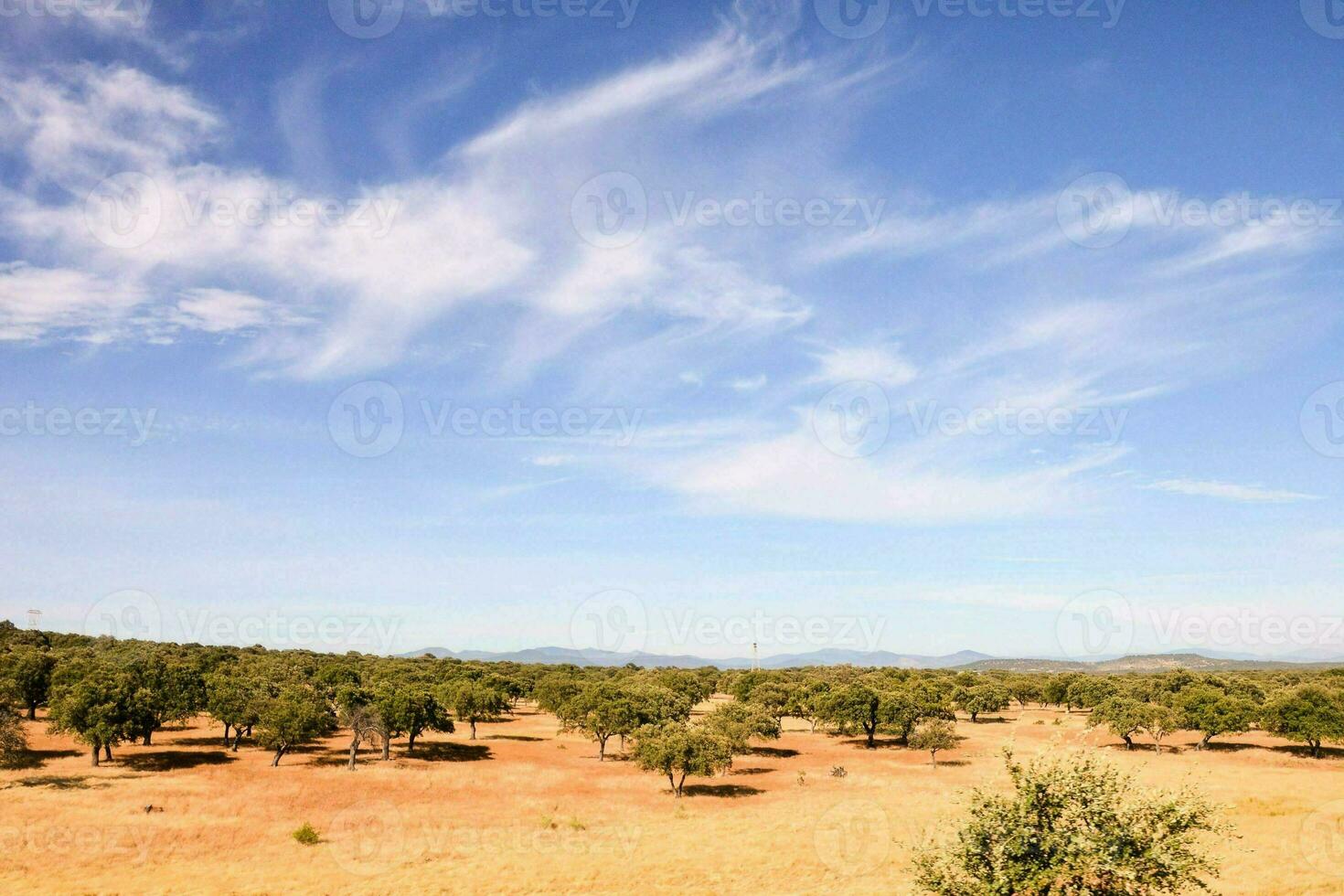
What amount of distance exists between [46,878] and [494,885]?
22558 mm

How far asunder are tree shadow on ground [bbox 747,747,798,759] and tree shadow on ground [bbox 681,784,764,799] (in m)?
20.5

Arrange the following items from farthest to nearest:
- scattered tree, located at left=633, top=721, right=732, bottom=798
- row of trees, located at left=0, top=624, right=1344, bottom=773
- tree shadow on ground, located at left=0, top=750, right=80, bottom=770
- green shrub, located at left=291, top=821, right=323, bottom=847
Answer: row of trees, located at left=0, top=624, right=1344, bottom=773, scattered tree, located at left=633, top=721, right=732, bottom=798, tree shadow on ground, located at left=0, top=750, right=80, bottom=770, green shrub, located at left=291, top=821, right=323, bottom=847

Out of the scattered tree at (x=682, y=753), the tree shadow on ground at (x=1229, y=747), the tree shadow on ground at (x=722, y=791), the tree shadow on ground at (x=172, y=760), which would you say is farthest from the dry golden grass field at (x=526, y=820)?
the tree shadow on ground at (x=1229, y=747)

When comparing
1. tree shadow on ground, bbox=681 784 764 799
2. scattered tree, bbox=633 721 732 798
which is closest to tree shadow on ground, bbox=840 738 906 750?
tree shadow on ground, bbox=681 784 764 799

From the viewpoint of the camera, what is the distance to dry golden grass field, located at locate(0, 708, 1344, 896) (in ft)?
124

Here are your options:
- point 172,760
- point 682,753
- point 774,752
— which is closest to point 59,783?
point 172,760

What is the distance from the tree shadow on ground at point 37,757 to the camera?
60.7 metres

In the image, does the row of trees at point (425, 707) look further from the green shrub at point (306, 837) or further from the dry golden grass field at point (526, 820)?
the green shrub at point (306, 837)

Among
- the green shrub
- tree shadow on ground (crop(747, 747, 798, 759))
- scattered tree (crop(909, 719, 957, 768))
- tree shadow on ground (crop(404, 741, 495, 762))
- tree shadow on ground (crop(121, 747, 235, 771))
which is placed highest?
the green shrub

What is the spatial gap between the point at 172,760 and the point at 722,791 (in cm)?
5299

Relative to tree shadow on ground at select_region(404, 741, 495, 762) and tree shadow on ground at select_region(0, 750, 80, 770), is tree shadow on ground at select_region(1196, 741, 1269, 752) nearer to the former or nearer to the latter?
tree shadow on ground at select_region(404, 741, 495, 762)

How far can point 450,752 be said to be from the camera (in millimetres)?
82812

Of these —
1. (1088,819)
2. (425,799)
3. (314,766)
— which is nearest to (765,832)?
(425,799)

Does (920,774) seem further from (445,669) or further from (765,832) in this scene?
(445,669)
